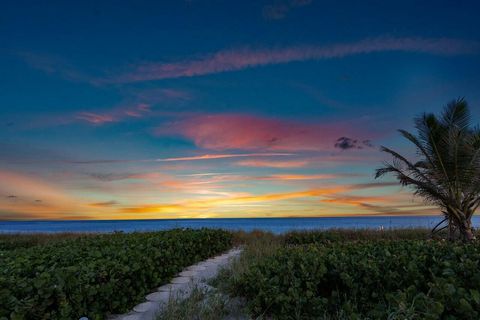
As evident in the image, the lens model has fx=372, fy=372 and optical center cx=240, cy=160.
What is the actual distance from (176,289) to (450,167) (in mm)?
11119

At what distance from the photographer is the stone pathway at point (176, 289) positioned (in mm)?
5742

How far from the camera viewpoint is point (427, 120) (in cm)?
1434

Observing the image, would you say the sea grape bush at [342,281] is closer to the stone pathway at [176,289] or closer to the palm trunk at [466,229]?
the stone pathway at [176,289]

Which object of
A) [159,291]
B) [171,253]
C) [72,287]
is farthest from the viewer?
[171,253]

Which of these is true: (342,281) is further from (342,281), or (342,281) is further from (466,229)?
(466,229)

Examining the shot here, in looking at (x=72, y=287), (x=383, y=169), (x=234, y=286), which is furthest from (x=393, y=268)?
(x=383, y=169)

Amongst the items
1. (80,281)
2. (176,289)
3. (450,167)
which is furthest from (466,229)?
(80,281)

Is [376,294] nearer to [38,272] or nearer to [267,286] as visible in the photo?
[267,286]

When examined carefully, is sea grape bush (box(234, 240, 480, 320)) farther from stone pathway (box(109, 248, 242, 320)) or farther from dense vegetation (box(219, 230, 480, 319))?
stone pathway (box(109, 248, 242, 320))

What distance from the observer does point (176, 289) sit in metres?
7.37

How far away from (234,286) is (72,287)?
2.67 m

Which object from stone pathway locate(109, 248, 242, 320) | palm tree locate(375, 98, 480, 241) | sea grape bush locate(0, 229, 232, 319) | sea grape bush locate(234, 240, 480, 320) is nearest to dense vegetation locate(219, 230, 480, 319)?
sea grape bush locate(234, 240, 480, 320)

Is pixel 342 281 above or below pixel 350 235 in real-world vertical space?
below

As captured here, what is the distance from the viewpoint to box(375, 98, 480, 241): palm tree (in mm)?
13258
